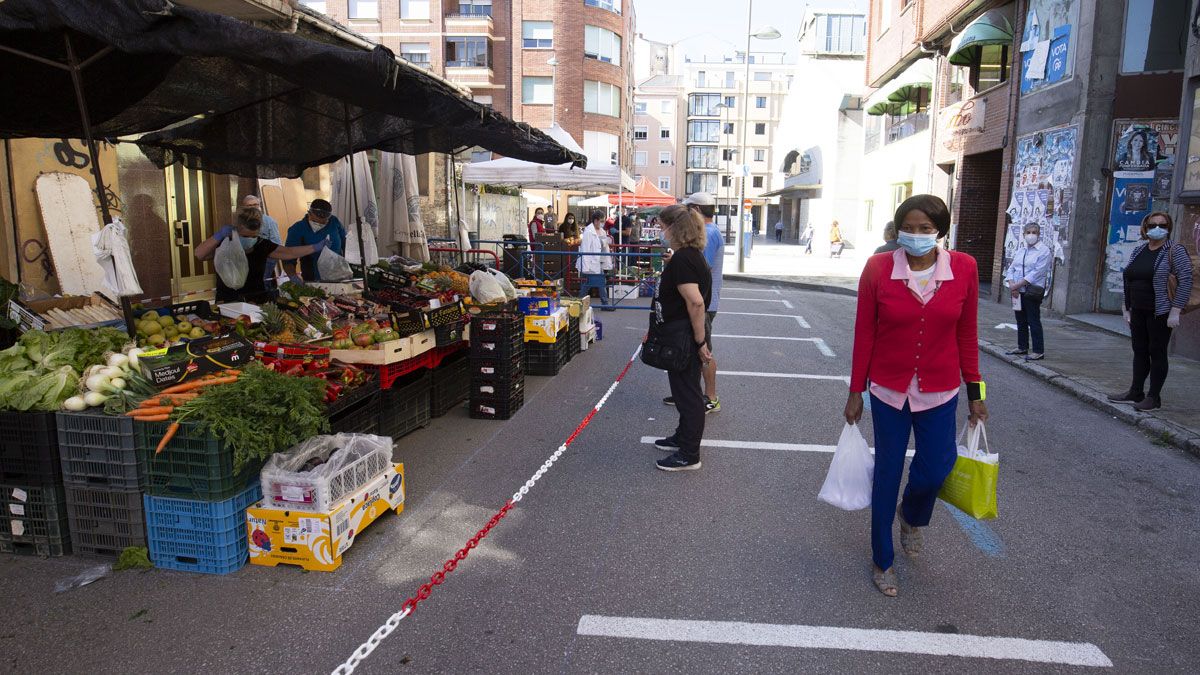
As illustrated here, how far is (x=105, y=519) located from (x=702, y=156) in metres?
93.5

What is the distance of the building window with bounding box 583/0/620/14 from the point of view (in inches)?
1791

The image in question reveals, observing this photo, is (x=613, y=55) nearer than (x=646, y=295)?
No

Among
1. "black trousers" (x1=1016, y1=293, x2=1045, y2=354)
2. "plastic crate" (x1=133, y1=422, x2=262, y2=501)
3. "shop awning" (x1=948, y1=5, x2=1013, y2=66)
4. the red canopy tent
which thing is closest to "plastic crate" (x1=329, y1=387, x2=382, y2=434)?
"plastic crate" (x1=133, y1=422, x2=262, y2=501)

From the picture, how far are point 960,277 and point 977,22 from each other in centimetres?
1676

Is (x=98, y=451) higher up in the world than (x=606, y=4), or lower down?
lower down

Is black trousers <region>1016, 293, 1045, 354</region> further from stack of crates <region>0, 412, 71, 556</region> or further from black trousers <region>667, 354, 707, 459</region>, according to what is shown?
stack of crates <region>0, 412, 71, 556</region>

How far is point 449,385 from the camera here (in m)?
7.49

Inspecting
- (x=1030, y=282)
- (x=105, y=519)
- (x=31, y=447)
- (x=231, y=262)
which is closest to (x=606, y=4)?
(x=1030, y=282)

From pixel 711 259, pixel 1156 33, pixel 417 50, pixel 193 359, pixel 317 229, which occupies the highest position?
pixel 417 50

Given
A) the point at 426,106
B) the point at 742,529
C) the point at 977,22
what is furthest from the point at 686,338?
the point at 977,22

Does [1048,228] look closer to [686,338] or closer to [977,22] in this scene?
[977,22]

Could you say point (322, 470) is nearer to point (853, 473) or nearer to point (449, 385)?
point (853, 473)

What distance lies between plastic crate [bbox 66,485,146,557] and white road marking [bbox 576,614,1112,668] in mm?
2440

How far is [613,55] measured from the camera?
155 feet
